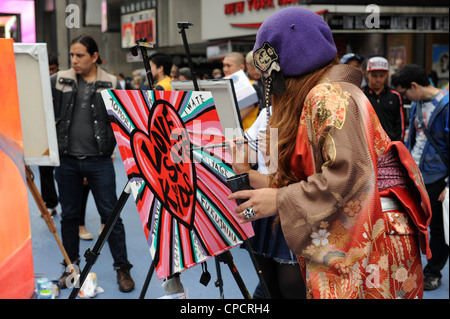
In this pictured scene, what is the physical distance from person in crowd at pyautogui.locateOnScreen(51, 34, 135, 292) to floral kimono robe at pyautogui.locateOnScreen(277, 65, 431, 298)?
2.32m

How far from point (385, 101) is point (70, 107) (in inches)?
111

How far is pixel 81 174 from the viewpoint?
3691 millimetres

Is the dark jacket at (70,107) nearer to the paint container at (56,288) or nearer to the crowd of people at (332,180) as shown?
the paint container at (56,288)

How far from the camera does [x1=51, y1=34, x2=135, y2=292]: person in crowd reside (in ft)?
11.7

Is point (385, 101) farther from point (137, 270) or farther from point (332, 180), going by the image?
point (332, 180)

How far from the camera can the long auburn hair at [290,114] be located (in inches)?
60.5

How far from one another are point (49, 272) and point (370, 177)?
10.4 ft

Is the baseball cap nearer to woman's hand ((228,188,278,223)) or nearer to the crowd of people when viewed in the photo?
the crowd of people

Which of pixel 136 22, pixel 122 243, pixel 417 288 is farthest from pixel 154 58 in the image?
pixel 136 22

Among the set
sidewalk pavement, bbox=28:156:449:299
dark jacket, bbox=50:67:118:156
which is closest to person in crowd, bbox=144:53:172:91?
dark jacket, bbox=50:67:118:156

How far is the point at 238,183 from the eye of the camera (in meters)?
1.63
